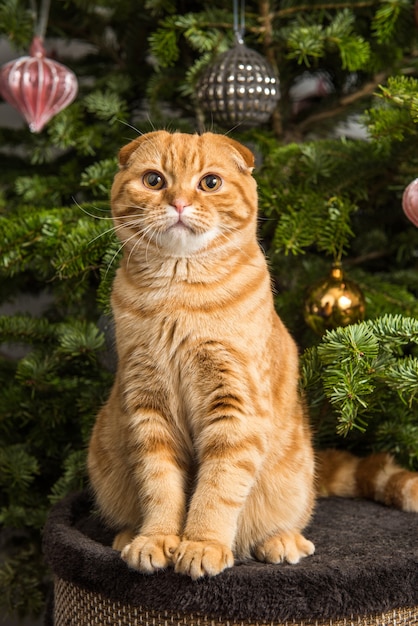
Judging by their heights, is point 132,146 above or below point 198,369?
above

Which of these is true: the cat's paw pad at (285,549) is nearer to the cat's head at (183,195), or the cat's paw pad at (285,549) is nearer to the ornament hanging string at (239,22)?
the cat's head at (183,195)

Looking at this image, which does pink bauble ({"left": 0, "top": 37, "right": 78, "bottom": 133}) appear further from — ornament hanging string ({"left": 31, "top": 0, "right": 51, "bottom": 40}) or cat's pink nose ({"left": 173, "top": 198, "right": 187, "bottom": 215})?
cat's pink nose ({"left": 173, "top": 198, "right": 187, "bottom": 215})

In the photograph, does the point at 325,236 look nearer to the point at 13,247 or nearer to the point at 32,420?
the point at 13,247

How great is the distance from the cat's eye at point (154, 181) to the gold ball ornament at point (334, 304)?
40 centimetres

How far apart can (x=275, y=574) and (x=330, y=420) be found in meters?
0.57

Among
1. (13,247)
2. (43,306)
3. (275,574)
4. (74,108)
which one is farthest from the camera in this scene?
(43,306)

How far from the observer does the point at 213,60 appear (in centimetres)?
147

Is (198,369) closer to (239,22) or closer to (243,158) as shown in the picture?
(243,158)

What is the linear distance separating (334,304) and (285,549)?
445 millimetres

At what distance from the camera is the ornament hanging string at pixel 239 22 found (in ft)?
4.80

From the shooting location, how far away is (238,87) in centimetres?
138

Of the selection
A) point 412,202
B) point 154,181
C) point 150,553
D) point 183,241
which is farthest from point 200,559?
point 412,202

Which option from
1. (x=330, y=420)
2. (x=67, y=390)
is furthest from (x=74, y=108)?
(x=330, y=420)

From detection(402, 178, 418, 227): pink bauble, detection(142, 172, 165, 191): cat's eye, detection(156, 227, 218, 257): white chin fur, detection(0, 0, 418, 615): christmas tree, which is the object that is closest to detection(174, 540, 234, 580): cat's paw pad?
detection(0, 0, 418, 615): christmas tree
